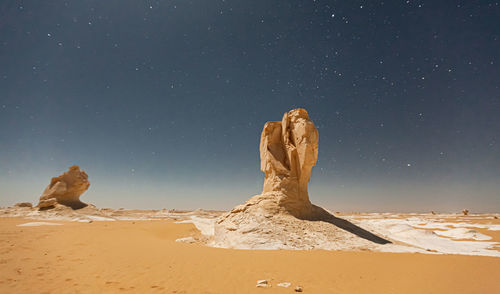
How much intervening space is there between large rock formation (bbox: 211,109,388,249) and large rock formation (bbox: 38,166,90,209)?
120ft

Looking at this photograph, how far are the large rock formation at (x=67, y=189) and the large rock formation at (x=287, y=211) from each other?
120 feet

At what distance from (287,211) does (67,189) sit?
4147cm

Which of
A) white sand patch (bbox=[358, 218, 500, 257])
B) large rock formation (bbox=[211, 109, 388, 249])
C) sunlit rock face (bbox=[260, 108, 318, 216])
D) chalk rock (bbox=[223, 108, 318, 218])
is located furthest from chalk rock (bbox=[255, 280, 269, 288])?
white sand patch (bbox=[358, 218, 500, 257])

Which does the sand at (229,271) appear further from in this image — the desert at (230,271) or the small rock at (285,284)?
the small rock at (285,284)

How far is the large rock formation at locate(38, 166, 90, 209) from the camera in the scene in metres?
37.1

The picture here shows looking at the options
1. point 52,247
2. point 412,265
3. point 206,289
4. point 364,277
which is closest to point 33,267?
point 52,247

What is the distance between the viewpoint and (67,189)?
126 ft

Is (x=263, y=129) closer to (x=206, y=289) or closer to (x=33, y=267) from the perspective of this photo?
(x=206, y=289)

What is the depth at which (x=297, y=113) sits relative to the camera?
16750mm

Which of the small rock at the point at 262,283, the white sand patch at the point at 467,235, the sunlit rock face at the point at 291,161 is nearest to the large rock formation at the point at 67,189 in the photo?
the sunlit rock face at the point at 291,161

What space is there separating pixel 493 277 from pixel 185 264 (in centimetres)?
1099

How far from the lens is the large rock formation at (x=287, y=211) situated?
41.5ft

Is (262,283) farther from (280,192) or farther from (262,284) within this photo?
(280,192)

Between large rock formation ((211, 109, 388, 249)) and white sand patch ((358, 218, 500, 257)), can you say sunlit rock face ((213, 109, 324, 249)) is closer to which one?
large rock formation ((211, 109, 388, 249))
